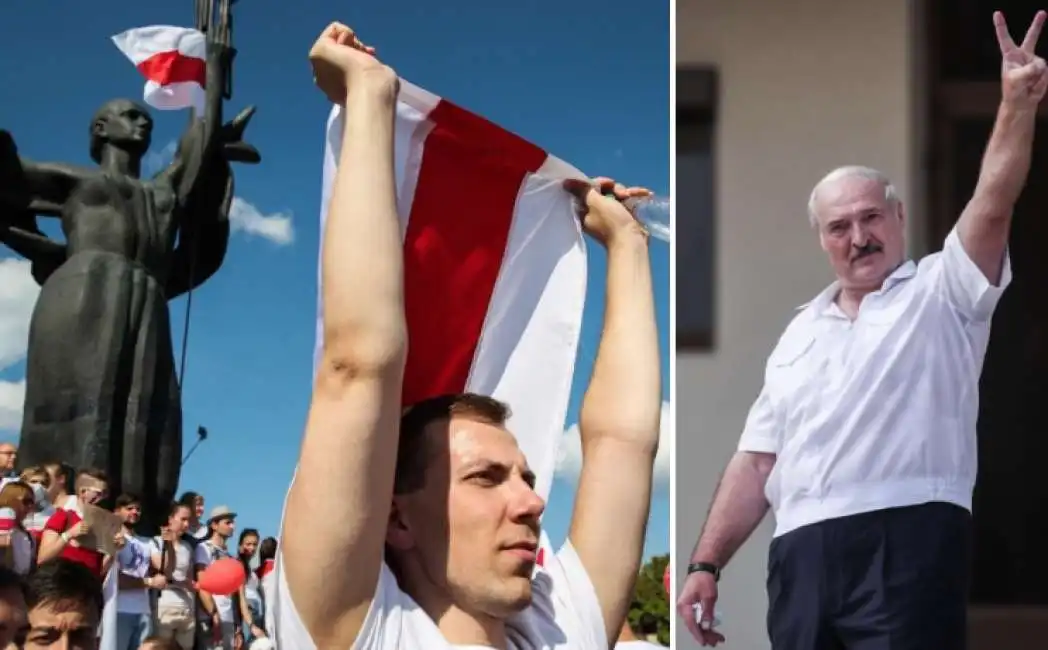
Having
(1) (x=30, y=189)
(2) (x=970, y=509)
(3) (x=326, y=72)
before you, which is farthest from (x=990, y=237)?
(1) (x=30, y=189)

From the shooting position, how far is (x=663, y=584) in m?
3.74

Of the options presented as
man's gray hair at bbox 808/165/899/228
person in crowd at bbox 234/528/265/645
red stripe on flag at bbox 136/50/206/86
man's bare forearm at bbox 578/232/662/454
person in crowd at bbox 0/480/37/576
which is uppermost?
red stripe on flag at bbox 136/50/206/86

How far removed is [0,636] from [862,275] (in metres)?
2.35

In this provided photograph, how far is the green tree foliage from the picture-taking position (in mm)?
3607

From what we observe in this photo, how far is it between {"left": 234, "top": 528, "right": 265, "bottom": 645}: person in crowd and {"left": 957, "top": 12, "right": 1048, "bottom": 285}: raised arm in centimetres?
Answer: 227

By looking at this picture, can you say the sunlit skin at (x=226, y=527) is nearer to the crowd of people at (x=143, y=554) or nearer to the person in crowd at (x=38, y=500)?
the crowd of people at (x=143, y=554)

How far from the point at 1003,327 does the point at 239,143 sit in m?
2.45

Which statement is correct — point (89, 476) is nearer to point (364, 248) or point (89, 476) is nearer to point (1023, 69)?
point (364, 248)

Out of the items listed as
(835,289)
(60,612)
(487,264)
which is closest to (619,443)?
(487,264)

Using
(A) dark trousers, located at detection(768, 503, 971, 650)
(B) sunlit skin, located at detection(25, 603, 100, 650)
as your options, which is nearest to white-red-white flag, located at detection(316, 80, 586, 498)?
(B) sunlit skin, located at detection(25, 603, 100, 650)

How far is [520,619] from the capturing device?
2.32m

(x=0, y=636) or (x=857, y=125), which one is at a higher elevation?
(x=857, y=125)

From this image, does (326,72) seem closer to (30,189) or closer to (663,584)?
(663,584)

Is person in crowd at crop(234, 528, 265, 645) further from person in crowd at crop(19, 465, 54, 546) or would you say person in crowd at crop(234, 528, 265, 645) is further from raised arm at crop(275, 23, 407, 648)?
raised arm at crop(275, 23, 407, 648)
